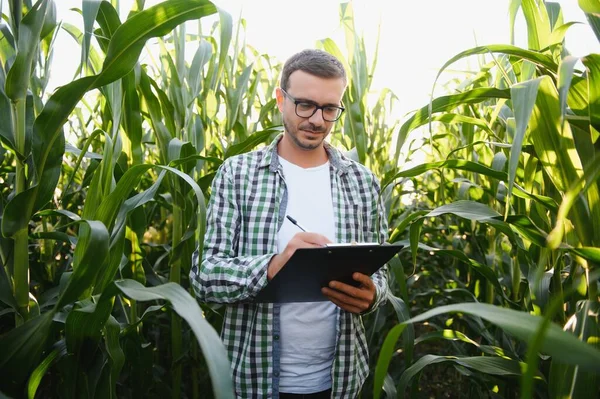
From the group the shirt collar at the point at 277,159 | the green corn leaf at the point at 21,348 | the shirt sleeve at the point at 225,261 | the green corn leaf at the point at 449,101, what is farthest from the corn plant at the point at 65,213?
the green corn leaf at the point at 449,101

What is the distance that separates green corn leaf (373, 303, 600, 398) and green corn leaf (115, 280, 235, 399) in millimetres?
171

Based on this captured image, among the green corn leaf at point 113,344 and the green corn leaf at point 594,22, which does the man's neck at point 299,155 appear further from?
the green corn leaf at point 594,22

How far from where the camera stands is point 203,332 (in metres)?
0.60

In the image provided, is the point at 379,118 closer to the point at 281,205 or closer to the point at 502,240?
the point at 502,240

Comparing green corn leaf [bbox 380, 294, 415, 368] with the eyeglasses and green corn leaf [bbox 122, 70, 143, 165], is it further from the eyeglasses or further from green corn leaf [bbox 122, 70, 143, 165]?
green corn leaf [bbox 122, 70, 143, 165]

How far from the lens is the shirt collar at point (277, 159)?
1.33 m

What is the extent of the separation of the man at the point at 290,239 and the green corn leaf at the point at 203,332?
432 millimetres

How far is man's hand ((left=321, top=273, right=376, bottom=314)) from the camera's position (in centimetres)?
111

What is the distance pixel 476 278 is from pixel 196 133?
108cm

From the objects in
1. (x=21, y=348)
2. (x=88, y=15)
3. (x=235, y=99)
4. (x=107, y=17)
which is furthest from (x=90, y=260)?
(x=235, y=99)

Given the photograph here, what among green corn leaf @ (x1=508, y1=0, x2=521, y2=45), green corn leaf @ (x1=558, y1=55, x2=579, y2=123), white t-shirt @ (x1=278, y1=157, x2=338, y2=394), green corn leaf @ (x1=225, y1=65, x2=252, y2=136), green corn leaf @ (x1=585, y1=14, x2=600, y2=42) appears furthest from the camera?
green corn leaf @ (x1=225, y1=65, x2=252, y2=136)

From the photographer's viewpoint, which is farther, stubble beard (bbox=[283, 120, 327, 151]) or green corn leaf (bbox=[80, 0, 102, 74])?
stubble beard (bbox=[283, 120, 327, 151])

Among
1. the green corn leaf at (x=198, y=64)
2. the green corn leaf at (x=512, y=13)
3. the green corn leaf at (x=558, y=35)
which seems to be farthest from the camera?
the green corn leaf at (x=198, y=64)

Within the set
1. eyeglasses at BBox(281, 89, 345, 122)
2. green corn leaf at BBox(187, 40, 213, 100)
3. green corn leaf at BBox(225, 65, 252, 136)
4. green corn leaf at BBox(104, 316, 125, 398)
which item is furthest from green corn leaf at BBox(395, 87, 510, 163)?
green corn leaf at BBox(225, 65, 252, 136)
